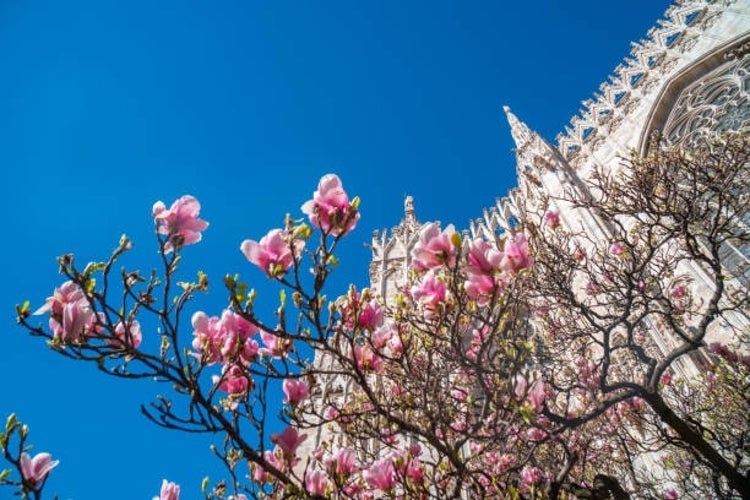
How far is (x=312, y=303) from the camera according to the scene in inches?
93.2

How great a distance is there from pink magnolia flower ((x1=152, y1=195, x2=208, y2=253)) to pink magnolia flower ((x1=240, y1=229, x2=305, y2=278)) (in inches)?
16.0

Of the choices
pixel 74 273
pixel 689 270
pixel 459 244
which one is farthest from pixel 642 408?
pixel 74 273

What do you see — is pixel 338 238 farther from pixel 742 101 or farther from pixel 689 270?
pixel 742 101

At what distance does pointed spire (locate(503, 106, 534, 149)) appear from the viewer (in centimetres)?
1675

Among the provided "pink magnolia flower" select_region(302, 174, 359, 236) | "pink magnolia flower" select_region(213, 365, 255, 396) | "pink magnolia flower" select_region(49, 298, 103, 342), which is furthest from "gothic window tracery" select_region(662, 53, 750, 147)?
"pink magnolia flower" select_region(49, 298, 103, 342)

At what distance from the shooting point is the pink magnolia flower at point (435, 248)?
7.55ft

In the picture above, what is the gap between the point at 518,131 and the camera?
17.7 metres

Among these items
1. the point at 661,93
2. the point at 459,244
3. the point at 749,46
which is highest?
the point at 661,93

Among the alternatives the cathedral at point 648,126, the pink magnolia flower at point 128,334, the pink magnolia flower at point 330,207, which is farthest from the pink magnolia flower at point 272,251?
the cathedral at point 648,126

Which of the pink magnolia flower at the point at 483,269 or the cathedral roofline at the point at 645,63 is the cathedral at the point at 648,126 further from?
the pink magnolia flower at the point at 483,269

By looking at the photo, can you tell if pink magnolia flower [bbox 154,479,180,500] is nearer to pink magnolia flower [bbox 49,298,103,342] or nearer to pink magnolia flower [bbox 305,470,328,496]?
pink magnolia flower [bbox 305,470,328,496]

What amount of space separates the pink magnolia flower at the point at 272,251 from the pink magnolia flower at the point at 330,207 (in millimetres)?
195

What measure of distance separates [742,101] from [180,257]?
1541 cm

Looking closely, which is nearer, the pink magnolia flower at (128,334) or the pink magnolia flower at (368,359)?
the pink magnolia flower at (128,334)
